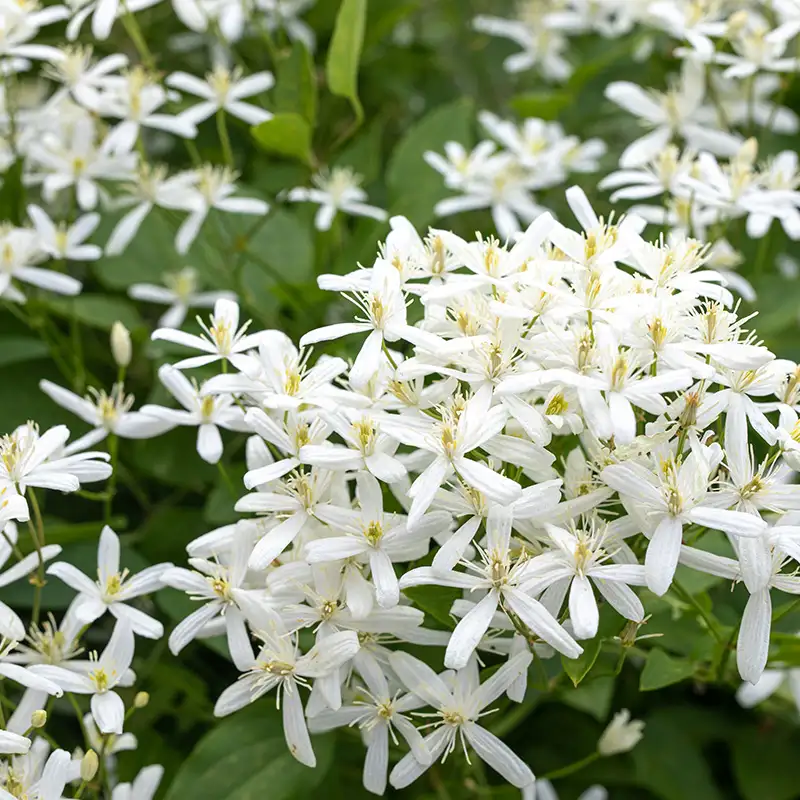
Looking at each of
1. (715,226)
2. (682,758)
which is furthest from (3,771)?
(715,226)

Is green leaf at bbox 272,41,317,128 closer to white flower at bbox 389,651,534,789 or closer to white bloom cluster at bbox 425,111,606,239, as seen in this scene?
white bloom cluster at bbox 425,111,606,239

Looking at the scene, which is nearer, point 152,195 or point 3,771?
point 3,771

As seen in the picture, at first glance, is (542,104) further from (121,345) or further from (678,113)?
(121,345)

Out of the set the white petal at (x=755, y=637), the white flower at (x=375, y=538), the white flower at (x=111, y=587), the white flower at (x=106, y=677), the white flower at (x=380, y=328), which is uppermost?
the white flower at (x=380, y=328)

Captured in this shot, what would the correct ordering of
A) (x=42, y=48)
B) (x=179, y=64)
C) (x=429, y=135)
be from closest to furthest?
1. (x=42, y=48)
2. (x=429, y=135)
3. (x=179, y=64)

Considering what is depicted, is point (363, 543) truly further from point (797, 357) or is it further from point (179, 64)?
point (179, 64)

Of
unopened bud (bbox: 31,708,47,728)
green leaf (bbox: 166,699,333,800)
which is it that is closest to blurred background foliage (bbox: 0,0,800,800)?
Result: green leaf (bbox: 166,699,333,800)

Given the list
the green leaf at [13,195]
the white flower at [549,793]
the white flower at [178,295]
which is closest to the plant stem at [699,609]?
the white flower at [549,793]

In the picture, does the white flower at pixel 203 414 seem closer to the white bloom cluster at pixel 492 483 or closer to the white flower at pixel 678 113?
the white bloom cluster at pixel 492 483
